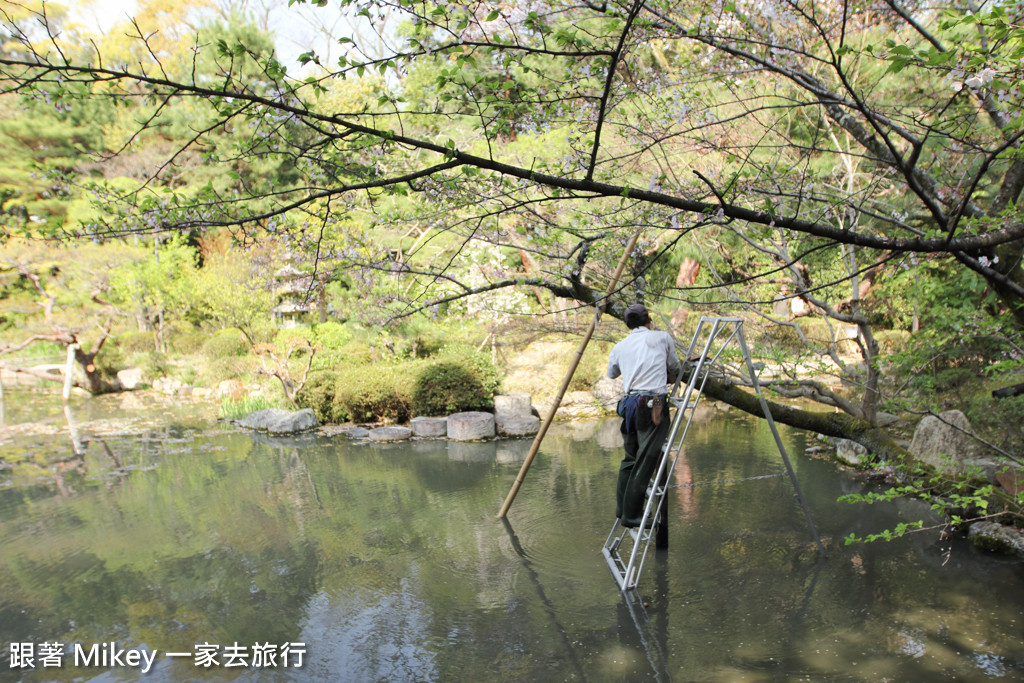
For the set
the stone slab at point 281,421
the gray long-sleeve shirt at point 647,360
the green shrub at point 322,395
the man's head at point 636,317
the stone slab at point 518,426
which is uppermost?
the man's head at point 636,317

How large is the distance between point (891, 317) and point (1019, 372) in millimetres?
6262

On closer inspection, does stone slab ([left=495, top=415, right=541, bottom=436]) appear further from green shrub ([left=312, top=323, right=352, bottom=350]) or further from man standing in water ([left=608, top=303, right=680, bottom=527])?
green shrub ([left=312, top=323, right=352, bottom=350])

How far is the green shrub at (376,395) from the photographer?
33.1 feet

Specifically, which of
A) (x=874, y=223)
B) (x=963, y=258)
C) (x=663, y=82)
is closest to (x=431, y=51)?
(x=963, y=258)

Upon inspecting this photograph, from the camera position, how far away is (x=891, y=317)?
1345 cm

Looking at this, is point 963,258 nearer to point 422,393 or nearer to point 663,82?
point 663,82

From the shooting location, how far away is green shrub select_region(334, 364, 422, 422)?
10.1 m

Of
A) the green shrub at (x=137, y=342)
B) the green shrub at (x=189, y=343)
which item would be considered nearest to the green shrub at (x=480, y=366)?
the green shrub at (x=189, y=343)

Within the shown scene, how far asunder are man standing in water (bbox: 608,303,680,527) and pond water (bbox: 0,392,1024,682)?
577mm

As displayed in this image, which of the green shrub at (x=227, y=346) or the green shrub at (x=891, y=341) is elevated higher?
the green shrub at (x=227, y=346)

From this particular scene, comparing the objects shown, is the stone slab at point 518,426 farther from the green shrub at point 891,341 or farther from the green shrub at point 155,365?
the green shrub at point 155,365

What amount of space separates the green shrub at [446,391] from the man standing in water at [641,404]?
18.7 ft

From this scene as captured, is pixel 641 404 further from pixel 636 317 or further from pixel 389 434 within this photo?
pixel 389 434

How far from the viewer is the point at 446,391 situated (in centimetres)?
999
